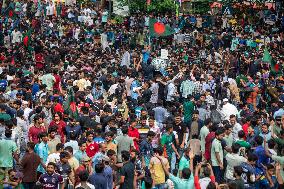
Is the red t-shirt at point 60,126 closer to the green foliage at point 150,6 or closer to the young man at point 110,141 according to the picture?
the young man at point 110,141

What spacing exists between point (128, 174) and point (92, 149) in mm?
1226

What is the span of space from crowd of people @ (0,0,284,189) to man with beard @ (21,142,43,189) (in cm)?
2

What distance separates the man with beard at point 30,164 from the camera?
12.0 meters

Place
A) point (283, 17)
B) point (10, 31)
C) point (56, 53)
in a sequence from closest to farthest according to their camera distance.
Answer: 1. point (56, 53)
2. point (10, 31)
3. point (283, 17)

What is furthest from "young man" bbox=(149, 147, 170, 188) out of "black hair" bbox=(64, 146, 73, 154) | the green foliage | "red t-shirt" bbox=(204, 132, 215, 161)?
the green foliage

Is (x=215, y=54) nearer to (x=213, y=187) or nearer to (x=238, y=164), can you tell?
(x=238, y=164)

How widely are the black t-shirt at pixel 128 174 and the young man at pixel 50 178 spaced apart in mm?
1140

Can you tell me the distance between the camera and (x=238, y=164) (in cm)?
1178

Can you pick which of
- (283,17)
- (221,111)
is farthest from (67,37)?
(221,111)

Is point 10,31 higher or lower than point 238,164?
higher

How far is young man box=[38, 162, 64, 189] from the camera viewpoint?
10.9 meters

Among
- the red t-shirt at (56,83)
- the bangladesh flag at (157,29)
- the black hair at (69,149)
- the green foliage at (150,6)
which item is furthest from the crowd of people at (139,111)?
the green foliage at (150,6)

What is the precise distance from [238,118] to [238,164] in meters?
3.71

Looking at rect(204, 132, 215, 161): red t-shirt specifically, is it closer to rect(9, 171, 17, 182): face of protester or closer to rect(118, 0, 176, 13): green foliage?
rect(9, 171, 17, 182): face of protester
